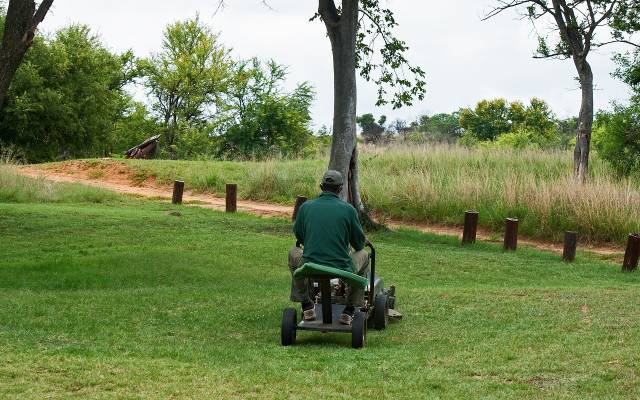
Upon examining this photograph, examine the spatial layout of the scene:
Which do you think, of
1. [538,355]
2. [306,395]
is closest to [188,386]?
[306,395]

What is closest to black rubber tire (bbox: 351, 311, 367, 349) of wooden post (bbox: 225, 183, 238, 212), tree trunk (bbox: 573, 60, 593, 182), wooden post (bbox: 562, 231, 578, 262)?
wooden post (bbox: 562, 231, 578, 262)

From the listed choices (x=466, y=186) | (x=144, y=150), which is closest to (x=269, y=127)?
(x=144, y=150)

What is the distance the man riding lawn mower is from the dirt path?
12.1 meters

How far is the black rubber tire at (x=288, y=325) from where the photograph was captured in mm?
9367

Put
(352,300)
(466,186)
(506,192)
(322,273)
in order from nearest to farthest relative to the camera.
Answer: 1. (322,273)
2. (352,300)
3. (506,192)
4. (466,186)

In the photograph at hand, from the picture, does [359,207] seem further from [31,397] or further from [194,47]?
[194,47]

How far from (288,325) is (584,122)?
2034 centimetres

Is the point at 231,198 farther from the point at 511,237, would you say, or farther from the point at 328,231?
the point at 328,231

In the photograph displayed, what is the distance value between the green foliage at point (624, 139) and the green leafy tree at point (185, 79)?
41794 millimetres

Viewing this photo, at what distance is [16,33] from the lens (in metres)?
17.0

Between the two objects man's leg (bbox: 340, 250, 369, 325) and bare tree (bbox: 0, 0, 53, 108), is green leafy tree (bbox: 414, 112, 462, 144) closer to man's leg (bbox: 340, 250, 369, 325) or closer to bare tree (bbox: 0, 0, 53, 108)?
bare tree (bbox: 0, 0, 53, 108)

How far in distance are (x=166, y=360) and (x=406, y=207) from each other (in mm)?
18194

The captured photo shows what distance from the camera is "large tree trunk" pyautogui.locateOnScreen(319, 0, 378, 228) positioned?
21.2 meters

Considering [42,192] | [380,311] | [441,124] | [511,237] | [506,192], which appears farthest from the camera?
[441,124]
